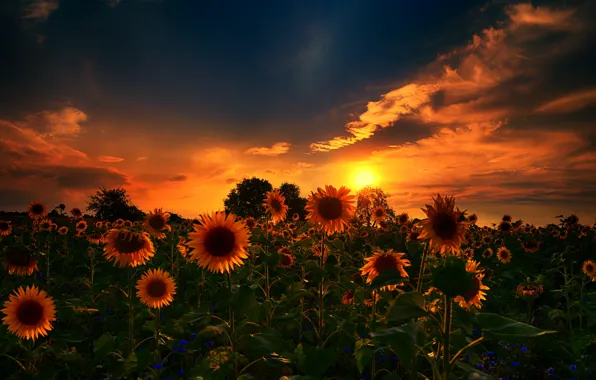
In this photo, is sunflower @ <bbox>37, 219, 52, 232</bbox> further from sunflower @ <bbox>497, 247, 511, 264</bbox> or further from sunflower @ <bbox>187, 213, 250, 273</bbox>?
sunflower @ <bbox>497, 247, 511, 264</bbox>

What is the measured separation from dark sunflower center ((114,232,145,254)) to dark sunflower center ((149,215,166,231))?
1.83m

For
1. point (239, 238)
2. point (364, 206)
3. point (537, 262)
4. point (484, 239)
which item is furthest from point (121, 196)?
point (239, 238)

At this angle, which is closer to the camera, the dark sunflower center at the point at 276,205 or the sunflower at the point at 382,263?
the sunflower at the point at 382,263

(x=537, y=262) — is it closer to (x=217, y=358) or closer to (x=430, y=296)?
(x=430, y=296)

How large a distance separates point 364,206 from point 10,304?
14.5 meters

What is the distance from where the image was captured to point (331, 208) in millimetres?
5543

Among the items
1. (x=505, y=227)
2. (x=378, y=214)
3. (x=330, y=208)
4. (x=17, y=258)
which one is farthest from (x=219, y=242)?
(x=505, y=227)

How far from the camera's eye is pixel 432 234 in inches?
147

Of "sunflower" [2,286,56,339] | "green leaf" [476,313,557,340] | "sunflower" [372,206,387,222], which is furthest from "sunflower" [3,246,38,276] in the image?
"sunflower" [372,206,387,222]

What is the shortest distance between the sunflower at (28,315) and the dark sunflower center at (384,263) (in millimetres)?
3908

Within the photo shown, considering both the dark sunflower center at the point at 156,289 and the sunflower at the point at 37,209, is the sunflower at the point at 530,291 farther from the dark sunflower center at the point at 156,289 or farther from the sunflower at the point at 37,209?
the sunflower at the point at 37,209

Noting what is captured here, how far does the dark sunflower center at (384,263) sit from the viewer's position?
4.98 m

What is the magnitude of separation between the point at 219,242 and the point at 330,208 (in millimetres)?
1726

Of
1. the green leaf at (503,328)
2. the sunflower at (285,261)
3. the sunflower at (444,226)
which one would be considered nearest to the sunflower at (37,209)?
the sunflower at (285,261)
